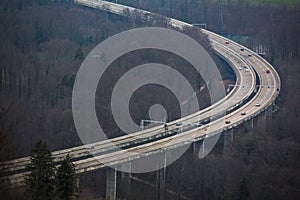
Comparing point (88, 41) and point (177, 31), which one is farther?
point (177, 31)

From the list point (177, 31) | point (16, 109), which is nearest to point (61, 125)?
point (16, 109)

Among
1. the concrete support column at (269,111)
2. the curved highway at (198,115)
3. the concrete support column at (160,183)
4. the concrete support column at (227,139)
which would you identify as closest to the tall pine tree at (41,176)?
the curved highway at (198,115)

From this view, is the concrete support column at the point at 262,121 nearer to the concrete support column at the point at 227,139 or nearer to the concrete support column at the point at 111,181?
the concrete support column at the point at 227,139

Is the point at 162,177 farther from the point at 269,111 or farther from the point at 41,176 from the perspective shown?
the point at 269,111

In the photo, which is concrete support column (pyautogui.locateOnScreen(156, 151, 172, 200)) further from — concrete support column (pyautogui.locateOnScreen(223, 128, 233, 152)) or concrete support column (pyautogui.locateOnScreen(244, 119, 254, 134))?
concrete support column (pyautogui.locateOnScreen(244, 119, 254, 134))

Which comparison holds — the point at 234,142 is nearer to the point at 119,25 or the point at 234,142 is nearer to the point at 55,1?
the point at 119,25

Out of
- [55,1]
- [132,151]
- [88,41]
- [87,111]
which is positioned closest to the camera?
[132,151]
